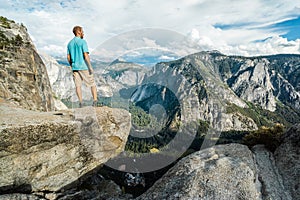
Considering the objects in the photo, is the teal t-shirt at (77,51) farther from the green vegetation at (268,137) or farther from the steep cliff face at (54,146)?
the green vegetation at (268,137)

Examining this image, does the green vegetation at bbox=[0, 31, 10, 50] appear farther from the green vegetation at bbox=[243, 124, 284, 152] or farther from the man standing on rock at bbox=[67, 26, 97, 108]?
the green vegetation at bbox=[243, 124, 284, 152]

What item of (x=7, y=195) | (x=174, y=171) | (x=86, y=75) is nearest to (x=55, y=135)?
(x=7, y=195)

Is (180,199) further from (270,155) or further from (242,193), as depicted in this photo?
(270,155)

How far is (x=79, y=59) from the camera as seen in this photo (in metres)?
12.8

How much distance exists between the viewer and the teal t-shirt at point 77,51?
491 inches

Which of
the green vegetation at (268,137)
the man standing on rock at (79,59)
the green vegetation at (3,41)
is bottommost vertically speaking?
the green vegetation at (268,137)

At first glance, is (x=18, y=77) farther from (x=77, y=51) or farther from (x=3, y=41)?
(x=77, y=51)

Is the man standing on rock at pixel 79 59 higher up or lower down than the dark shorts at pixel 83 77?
higher up

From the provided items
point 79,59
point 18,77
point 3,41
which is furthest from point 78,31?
point 3,41

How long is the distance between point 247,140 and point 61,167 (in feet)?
40.3

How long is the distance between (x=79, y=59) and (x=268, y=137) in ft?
41.8

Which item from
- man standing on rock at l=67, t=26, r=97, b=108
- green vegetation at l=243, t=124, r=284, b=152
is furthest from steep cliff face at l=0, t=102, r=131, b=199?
green vegetation at l=243, t=124, r=284, b=152

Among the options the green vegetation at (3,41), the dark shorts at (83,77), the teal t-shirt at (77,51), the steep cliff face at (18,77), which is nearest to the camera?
the teal t-shirt at (77,51)

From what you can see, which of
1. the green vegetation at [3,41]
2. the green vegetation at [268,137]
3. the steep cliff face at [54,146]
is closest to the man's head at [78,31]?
the steep cliff face at [54,146]
